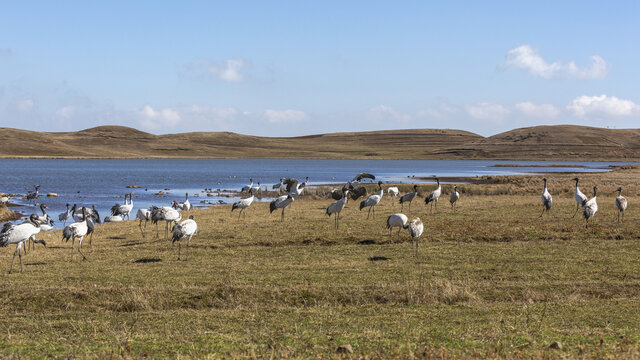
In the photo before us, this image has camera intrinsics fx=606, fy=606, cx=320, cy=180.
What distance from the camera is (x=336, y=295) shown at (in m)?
15.6

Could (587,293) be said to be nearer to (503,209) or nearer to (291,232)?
(291,232)

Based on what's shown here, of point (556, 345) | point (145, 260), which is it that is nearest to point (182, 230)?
point (145, 260)

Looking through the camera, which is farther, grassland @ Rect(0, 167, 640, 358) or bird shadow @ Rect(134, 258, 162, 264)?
bird shadow @ Rect(134, 258, 162, 264)

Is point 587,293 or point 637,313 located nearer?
point 637,313

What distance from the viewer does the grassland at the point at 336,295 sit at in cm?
1062

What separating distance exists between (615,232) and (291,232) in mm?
13685

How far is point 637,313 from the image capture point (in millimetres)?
13234

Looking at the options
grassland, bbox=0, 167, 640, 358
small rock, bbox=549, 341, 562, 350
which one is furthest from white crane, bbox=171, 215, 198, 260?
small rock, bbox=549, 341, 562, 350

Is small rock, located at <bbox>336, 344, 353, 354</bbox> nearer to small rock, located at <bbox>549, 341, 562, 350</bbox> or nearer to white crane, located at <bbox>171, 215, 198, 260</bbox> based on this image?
small rock, located at <bbox>549, 341, 562, 350</bbox>

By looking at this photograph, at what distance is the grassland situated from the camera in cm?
1062

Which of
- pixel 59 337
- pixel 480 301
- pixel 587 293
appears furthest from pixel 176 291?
pixel 587 293

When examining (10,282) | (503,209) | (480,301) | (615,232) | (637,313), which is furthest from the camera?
(503,209)

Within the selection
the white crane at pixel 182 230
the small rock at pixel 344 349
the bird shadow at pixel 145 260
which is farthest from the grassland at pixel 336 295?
the white crane at pixel 182 230

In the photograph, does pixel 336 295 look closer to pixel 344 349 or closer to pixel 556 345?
pixel 344 349
